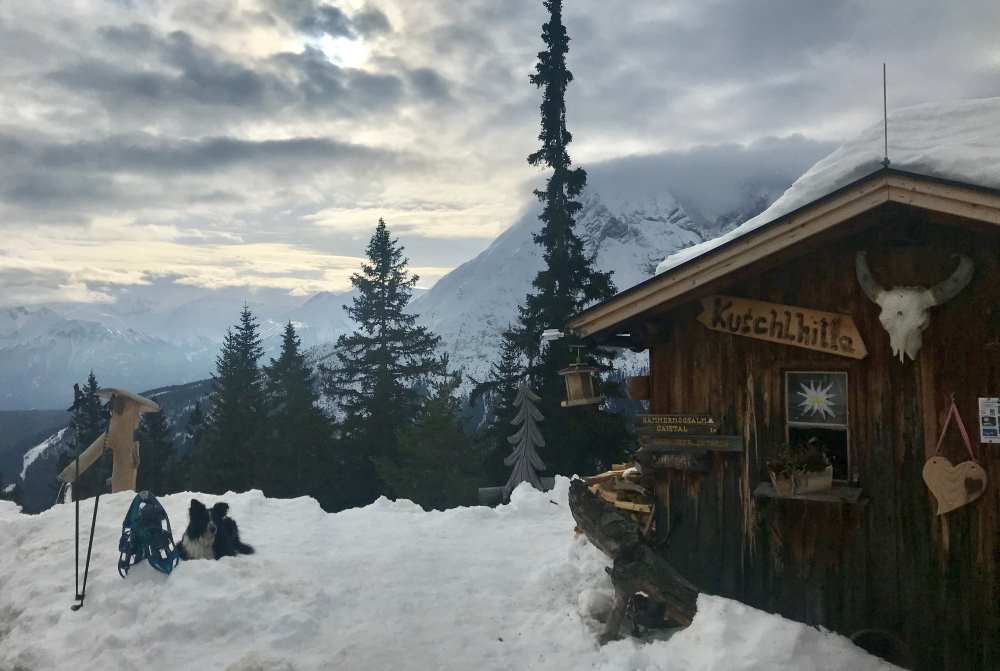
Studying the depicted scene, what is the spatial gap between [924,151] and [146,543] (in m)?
11.7

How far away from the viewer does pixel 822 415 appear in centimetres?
764

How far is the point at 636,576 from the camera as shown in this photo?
8.37m

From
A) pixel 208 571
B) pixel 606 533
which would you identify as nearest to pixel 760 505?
pixel 606 533

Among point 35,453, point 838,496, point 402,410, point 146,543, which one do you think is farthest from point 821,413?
point 35,453

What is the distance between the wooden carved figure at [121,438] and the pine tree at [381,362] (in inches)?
717

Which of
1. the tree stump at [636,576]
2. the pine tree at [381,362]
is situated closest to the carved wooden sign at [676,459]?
the tree stump at [636,576]

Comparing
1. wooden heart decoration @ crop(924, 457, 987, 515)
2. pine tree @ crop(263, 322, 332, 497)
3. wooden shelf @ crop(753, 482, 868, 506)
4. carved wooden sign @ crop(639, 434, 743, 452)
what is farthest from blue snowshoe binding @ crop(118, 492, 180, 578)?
pine tree @ crop(263, 322, 332, 497)

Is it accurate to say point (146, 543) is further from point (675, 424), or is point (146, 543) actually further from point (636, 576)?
point (675, 424)

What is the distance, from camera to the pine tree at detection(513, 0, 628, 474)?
24922mm

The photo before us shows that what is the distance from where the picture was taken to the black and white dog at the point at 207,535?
10.7 m

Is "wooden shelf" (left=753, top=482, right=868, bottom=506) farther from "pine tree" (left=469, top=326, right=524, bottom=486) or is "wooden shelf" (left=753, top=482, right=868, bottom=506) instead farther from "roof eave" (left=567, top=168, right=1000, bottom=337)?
"pine tree" (left=469, top=326, right=524, bottom=486)

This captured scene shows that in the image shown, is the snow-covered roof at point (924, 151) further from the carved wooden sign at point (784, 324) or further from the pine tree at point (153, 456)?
the pine tree at point (153, 456)

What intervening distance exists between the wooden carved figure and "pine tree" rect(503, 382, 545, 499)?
992 cm

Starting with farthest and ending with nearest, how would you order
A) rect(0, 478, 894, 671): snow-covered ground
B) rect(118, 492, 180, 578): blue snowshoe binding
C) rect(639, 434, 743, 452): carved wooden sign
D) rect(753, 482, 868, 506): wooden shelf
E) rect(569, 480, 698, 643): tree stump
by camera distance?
rect(118, 492, 180, 578): blue snowshoe binding
rect(569, 480, 698, 643): tree stump
rect(639, 434, 743, 452): carved wooden sign
rect(0, 478, 894, 671): snow-covered ground
rect(753, 482, 868, 506): wooden shelf
